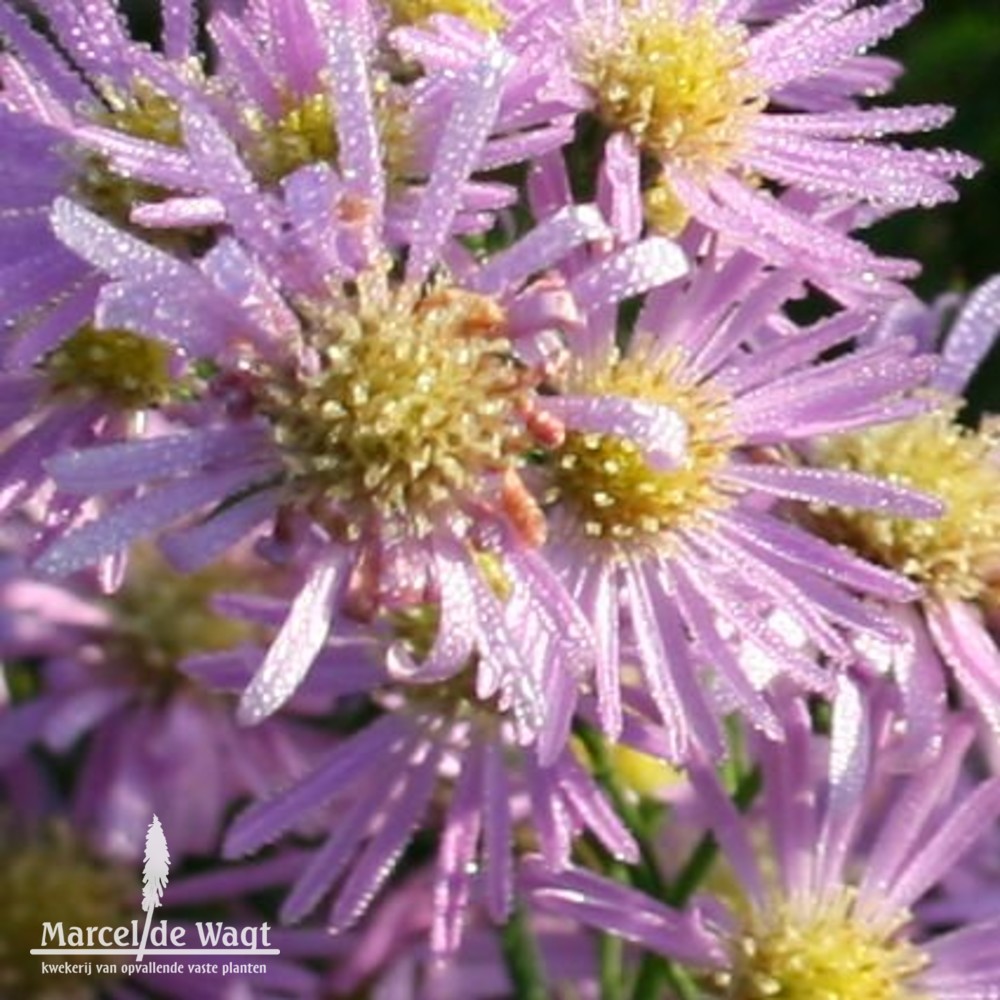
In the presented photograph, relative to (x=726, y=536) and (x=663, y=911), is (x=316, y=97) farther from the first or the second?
(x=663, y=911)

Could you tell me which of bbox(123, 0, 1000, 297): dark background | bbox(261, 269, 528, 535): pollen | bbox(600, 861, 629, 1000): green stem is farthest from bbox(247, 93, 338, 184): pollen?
bbox(123, 0, 1000, 297): dark background

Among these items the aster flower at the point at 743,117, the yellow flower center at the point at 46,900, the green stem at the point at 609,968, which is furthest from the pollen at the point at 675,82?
the yellow flower center at the point at 46,900

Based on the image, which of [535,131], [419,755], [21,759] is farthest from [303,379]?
[21,759]

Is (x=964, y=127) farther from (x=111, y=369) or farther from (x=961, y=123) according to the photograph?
(x=111, y=369)

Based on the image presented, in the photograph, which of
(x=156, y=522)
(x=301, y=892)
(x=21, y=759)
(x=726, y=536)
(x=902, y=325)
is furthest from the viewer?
(x=21, y=759)

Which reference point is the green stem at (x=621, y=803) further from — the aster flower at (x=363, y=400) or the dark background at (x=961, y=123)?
the dark background at (x=961, y=123)
